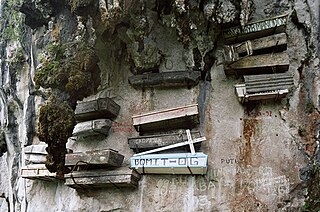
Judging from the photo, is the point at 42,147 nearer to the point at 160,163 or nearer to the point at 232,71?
the point at 160,163

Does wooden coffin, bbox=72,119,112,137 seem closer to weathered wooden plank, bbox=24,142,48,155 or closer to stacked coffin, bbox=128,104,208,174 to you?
stacked coffin, bbox=128,104,208,174

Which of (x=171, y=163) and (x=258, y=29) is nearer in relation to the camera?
(x=171, y=163)

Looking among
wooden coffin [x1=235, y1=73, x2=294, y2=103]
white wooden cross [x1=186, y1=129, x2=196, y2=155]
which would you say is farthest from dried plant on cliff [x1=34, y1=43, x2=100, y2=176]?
wooden coffin [x1=235, y1=73, x2=294, y2=103]

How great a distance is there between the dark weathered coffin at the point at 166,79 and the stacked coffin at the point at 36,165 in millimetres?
1412

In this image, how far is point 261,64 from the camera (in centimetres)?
423

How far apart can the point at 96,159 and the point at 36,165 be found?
112 centimetres

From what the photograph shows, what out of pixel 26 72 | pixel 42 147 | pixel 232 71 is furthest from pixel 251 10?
pixel 26 72

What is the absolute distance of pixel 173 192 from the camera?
4215 mm

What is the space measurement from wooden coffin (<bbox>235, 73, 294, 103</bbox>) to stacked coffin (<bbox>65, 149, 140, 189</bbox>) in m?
1.41

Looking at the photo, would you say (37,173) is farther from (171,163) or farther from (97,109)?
(171,163)

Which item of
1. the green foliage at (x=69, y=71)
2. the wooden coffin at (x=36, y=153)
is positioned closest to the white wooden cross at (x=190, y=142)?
the green foliage at (x=69, y=71)

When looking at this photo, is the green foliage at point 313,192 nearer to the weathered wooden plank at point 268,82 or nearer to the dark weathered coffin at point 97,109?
the weathered wooden plank at point 268,82

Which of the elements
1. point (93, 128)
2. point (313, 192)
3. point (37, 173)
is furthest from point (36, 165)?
point (313, 192)

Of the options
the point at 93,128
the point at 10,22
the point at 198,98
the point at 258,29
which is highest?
the point at 10,22
